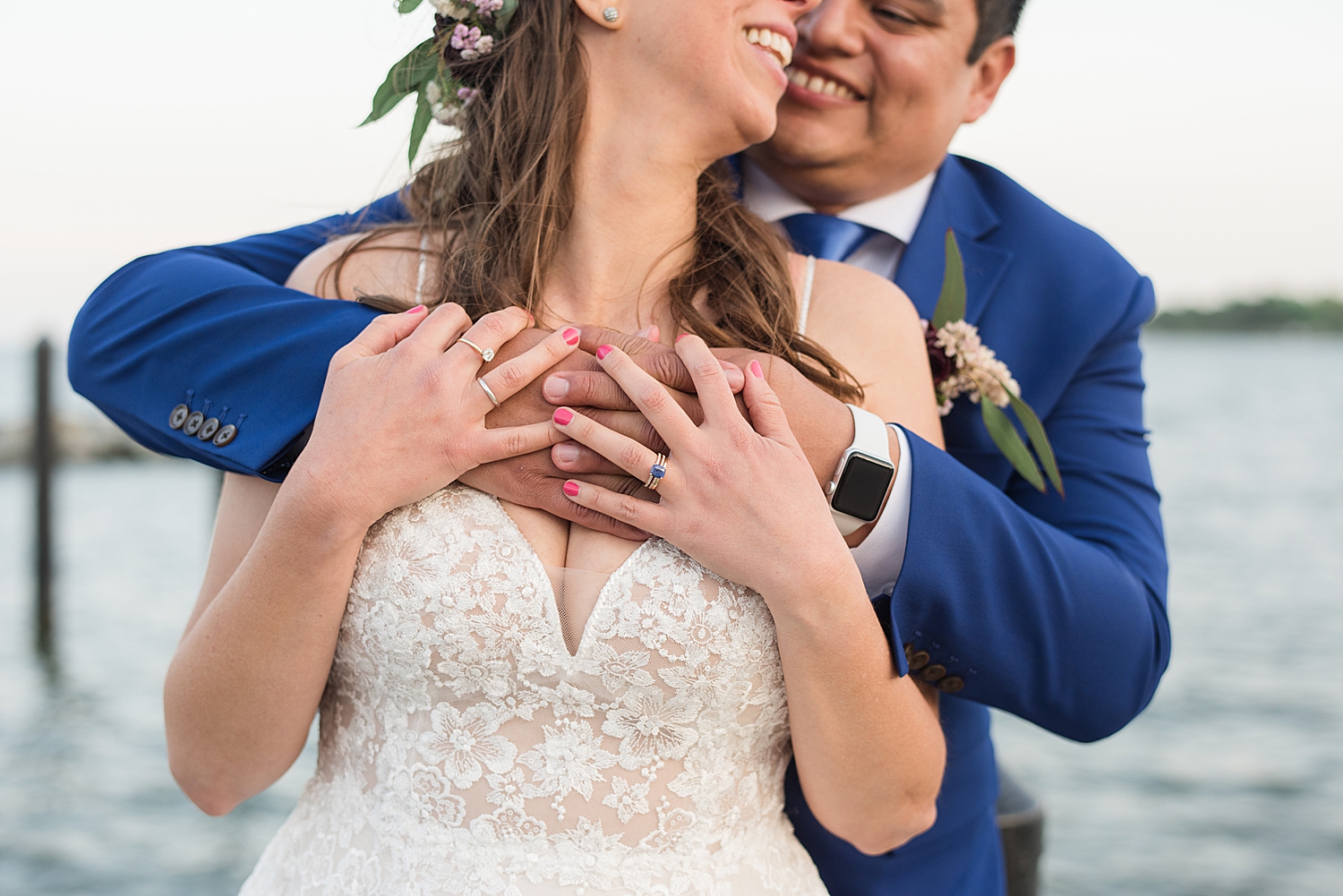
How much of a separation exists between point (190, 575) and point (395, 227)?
10.5 m

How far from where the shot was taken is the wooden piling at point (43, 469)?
984 centimetres

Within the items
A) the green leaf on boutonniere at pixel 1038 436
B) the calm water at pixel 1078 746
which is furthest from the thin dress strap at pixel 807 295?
the calm water at pixel 1078 746

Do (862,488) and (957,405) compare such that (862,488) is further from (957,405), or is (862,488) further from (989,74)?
(989,74)

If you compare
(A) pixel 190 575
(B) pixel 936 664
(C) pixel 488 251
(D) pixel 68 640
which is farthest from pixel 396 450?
(A) pixel 190 575

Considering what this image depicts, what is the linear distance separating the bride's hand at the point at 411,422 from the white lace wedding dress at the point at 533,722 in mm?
123

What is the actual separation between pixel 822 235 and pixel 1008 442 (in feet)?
2.39

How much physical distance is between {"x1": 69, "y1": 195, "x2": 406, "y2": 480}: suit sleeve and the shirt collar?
123 cm

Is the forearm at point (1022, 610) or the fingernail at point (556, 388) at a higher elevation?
the fingernail at point (556, 388)

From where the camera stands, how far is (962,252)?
2.48m

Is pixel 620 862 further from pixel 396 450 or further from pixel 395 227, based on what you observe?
pixel 395 227

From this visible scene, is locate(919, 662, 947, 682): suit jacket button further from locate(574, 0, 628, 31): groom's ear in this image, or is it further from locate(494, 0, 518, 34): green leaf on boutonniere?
locate(494, 0, 518, 34): green leaf on boutonniere

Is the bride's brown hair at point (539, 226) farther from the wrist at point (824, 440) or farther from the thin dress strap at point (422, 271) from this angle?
the wrist at point (824, 440)

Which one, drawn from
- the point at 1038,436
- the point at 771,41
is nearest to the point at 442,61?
the point at 771,41

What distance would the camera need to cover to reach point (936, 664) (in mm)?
1841
